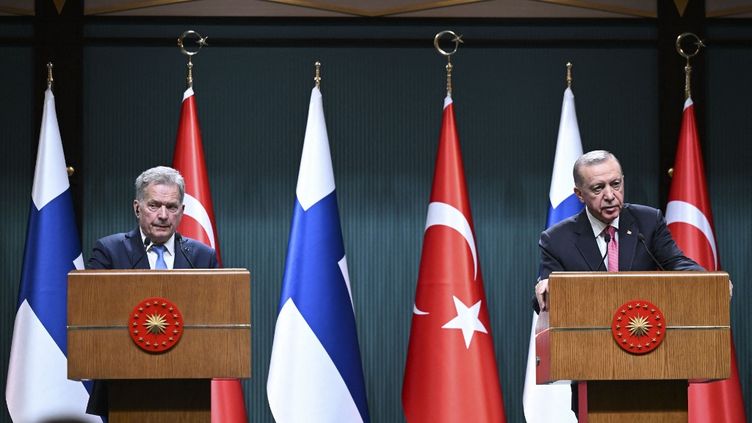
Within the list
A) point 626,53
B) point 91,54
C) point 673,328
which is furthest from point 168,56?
point 673,328

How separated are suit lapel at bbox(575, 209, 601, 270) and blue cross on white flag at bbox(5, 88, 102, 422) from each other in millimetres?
2636

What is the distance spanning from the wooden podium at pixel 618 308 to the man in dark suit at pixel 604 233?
1.69 feet

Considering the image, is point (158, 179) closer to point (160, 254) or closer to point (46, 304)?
point (160, 254)

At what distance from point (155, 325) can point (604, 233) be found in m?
1.56

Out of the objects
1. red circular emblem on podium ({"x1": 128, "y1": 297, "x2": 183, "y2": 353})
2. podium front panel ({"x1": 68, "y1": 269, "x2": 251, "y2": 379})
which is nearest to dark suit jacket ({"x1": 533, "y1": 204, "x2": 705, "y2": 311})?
podium front panel ({"x1": 68, "y1": 269, "x2": 251, "y2": 379})

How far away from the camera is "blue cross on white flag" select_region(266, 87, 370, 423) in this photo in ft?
17.2

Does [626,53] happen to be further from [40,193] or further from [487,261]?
[40,193]

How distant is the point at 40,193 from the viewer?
5453mm

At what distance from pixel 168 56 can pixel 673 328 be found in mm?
3635

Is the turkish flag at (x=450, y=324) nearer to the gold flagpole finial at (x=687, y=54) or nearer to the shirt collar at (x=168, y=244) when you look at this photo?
the gold flagpole finial at (x=687, y=54)

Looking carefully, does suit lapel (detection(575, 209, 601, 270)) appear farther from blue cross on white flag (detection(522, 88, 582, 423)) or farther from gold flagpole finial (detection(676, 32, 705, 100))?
gold flagpole finial (detection(676, 32, 705, 100))

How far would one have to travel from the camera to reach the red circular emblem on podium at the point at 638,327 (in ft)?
10.4

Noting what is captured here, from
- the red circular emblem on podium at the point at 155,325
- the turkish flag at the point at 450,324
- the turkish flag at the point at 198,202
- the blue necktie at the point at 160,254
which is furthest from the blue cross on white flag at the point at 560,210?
the red circular emblem on podium at the point at 155,325

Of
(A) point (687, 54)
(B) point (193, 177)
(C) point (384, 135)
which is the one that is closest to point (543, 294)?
(B) point (193, 177)
